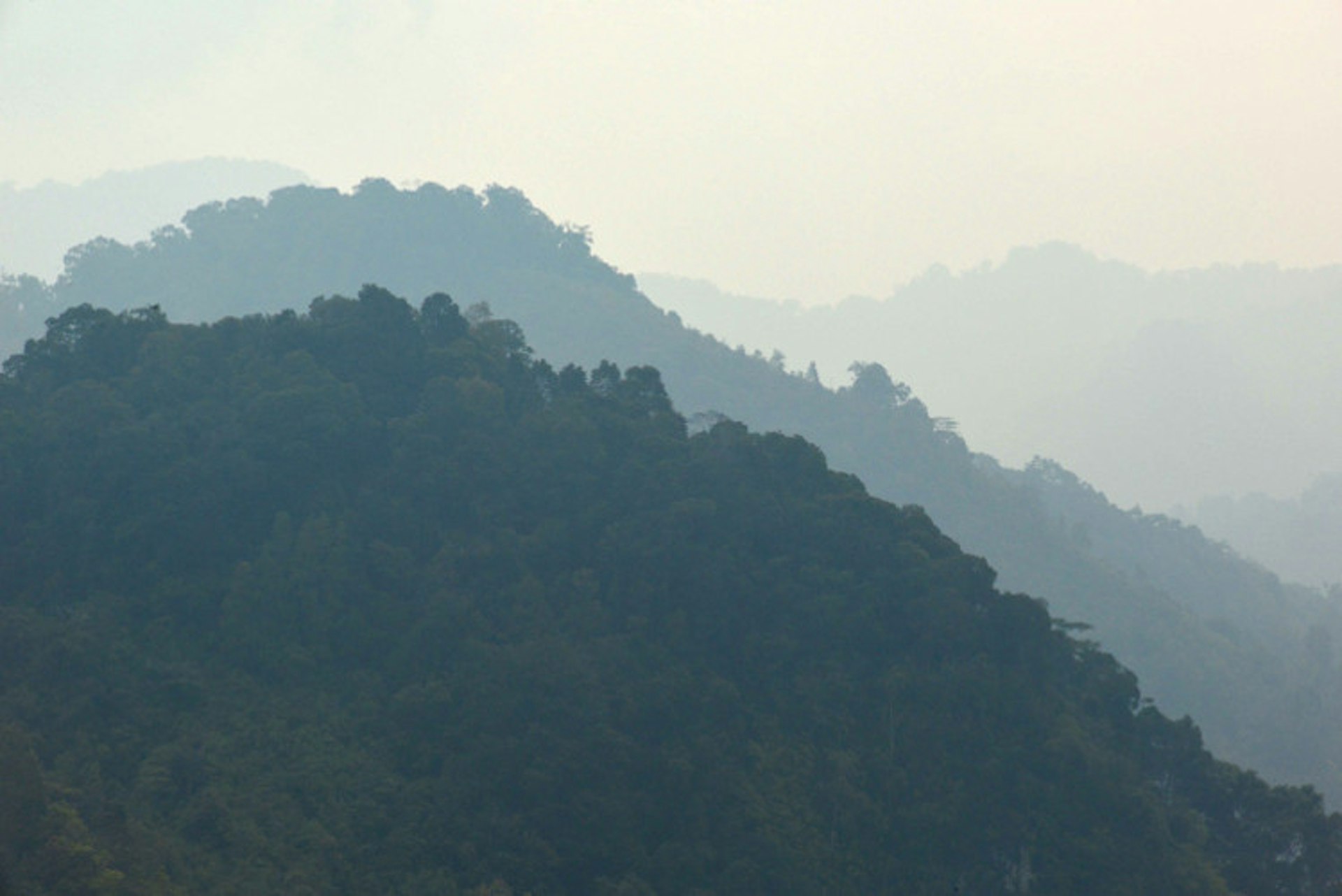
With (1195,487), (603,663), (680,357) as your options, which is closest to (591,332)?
(680,357)

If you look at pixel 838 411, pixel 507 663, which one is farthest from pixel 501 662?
pixel 838 411

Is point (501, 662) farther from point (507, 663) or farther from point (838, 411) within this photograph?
point (838, 411)

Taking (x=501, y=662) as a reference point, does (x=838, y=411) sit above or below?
above

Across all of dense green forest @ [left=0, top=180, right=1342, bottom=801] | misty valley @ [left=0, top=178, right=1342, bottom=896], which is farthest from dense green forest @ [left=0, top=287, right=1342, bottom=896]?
dense green forest @ [left=0, top=180, right=1342, bottom=801]

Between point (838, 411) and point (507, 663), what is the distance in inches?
1966

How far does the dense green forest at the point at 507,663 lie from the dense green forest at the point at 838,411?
30358 mm

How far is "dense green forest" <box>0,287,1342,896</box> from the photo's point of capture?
27.4 metres

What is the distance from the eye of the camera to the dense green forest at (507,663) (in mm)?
27406

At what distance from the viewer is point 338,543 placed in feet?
110

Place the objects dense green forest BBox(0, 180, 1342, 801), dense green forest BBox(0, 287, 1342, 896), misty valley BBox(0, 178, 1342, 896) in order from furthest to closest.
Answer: dense green forest BBox(0, 180, 1342, 801), dense green forest BBox(0, 287, 1342, 896), misty valley BBox(0, 178, 1342, 896)

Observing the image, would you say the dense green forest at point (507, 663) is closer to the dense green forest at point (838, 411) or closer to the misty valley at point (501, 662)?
the misty valley at point (501, 662)

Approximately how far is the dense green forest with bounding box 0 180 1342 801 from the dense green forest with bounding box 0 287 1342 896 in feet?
99.6

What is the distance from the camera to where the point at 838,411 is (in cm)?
7919

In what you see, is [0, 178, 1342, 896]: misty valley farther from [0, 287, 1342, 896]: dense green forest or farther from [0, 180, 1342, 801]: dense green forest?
[0, 180, 1342, 801]: dense green forest
